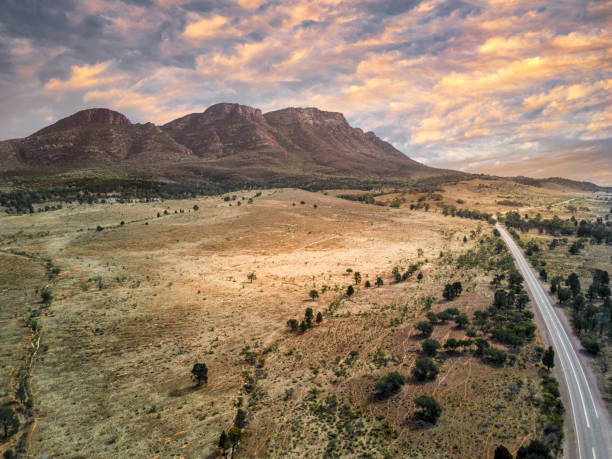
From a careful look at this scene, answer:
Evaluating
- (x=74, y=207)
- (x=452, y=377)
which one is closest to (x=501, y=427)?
(x=452, y=377)

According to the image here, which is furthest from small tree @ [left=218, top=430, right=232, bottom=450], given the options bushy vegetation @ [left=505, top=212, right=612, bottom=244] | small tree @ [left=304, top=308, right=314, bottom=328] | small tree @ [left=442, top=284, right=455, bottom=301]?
bushy vegetation @ [left=505, top=212, right=612, bottom=244]

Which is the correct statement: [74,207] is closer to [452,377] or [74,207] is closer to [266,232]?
[266,232]

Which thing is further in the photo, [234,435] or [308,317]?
[308,317]

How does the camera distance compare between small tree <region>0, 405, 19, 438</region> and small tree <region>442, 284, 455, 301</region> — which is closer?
small tree <region>0, 405, 19, 438</region>

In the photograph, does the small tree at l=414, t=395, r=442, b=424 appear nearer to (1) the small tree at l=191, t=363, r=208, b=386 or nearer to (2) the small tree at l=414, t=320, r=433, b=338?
(2) the small tree at l=414, t=320, r=433, b=338

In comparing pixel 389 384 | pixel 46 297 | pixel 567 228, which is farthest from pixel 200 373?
pixel 567 228

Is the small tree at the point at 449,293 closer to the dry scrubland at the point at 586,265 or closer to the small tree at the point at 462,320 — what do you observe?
the small tree at the point at 462,320

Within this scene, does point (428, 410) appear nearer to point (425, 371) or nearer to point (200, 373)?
point (425, 371)
